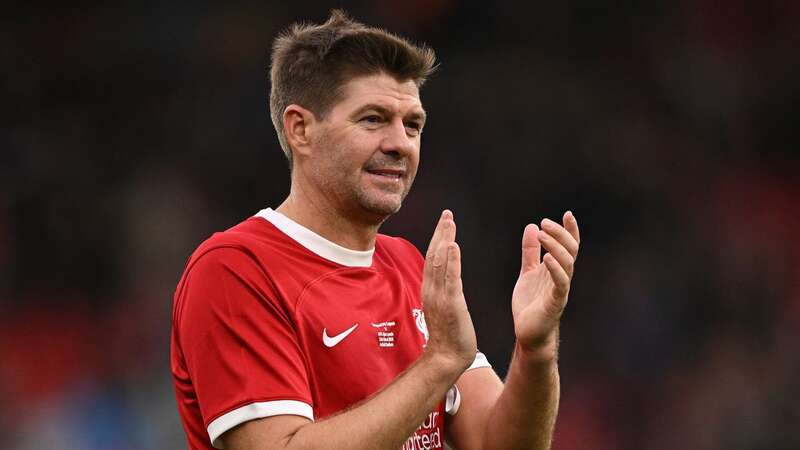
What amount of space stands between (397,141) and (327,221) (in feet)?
1.03

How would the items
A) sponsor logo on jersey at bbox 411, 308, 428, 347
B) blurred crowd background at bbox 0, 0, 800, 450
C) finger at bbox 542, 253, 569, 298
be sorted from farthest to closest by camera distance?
blurred crowd background at bbox 0, 0, 800, 450
sponsor logo on jersey at bbox 411, 308, 428, 347
finger at bbox 542, 253, 569, 298

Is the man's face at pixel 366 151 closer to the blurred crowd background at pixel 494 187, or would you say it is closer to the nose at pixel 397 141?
the nose at pixel 397 141

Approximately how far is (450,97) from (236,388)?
5.37 meters

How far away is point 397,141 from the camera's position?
3.09 m

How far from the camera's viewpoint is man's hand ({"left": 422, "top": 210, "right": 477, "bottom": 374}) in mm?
2707

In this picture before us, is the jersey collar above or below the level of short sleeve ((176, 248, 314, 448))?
above

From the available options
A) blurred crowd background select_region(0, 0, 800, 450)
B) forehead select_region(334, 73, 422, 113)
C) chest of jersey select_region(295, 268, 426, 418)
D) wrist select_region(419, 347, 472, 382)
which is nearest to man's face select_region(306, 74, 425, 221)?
forehead select_region(334, 73, 422, 113)

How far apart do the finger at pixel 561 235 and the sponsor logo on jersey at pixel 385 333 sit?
1.79 feet

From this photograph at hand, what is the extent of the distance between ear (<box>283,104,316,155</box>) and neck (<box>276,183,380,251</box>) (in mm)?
126

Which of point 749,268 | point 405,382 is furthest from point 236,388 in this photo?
point 749,268

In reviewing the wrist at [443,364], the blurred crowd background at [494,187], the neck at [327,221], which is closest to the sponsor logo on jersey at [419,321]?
the neck at [327,221]

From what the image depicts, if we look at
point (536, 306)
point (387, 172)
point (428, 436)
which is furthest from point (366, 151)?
point (428, 436)

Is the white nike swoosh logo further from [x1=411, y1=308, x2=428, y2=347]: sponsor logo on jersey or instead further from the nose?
the nose

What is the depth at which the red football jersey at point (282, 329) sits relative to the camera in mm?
2707
